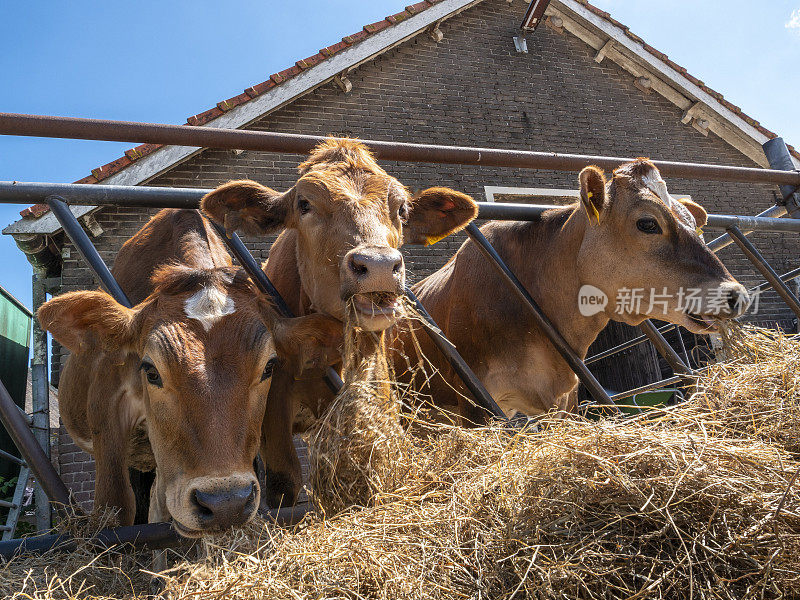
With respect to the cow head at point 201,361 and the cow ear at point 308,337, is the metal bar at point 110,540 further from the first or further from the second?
the cow ear at point 308,337

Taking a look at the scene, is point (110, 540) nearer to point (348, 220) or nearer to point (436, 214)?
point (348, 220)

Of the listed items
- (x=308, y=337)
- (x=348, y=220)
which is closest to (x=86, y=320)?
(x=308, y=337)

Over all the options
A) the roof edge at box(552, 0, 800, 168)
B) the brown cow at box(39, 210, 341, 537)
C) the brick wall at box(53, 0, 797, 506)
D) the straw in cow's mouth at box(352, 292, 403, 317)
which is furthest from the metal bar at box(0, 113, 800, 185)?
the roof edge at box(552, 0, 800, 168)

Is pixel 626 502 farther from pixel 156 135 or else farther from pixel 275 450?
pixel 156 135

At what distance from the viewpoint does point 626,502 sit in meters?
1.51

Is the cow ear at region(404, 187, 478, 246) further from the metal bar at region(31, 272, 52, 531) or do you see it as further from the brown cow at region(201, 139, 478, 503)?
the metal bar at region(31, 272, 52, 531)

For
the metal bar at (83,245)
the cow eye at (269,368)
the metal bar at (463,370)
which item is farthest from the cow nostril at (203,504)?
the metal bar at (463,370)

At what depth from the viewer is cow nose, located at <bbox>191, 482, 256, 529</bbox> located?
1902 mm

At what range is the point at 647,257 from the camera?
10.9 feet

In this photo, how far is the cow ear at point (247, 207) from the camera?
9.05ft

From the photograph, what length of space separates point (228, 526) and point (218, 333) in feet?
2.20

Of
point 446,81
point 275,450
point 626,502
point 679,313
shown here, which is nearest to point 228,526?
point 275,450

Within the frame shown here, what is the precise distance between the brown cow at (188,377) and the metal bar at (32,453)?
31cm

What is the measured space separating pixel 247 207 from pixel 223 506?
141 centimetres
